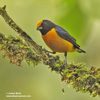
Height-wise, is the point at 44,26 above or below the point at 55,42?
above

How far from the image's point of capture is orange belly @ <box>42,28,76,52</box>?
3974 millimetres

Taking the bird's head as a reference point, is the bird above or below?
below

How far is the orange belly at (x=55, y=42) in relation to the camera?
3.97 meters

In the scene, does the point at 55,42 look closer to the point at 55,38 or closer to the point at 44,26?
the point at 55,38

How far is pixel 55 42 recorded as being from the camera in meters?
3.98

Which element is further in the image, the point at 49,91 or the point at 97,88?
the point at 49,91

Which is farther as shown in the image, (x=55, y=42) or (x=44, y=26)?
(x=44, y=26)

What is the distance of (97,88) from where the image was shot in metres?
2.78

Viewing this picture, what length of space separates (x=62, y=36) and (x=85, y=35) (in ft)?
3.73

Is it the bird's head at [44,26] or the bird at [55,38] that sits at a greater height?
the bird's head at [44,26]

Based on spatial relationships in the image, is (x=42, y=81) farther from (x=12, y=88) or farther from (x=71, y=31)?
(x=71, y=31)

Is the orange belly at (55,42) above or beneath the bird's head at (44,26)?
beneath

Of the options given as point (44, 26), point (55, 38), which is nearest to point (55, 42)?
point (55, 38)

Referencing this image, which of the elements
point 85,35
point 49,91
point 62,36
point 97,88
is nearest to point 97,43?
point 62,36
